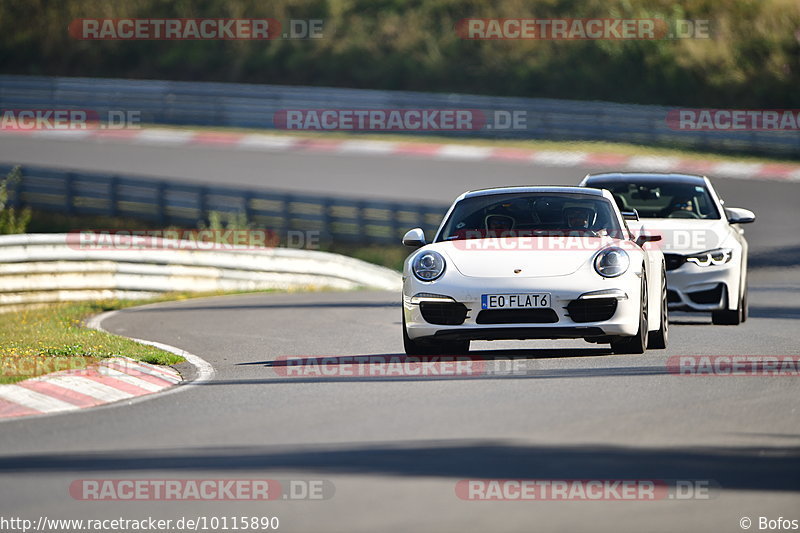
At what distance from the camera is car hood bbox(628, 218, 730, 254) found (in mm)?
14430

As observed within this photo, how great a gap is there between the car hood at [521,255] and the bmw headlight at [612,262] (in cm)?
8

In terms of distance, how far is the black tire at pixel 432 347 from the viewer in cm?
1120

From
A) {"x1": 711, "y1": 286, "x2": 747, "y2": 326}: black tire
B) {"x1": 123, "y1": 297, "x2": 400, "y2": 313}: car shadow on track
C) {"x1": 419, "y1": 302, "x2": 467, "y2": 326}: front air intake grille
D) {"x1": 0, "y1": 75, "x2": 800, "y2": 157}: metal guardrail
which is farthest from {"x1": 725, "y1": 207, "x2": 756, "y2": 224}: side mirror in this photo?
{"x1": 0, "y1": 75, "x2": 800, "y2": 157}: metal guardrail

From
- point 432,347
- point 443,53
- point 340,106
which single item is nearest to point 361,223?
point 340,106

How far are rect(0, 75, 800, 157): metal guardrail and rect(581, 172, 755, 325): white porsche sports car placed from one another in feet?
71.1

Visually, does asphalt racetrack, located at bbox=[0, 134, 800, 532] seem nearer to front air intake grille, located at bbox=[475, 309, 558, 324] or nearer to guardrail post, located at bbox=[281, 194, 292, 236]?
front air intake grille, located at bbox=[475, 309, 558, 324]

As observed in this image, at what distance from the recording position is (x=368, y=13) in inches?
1875

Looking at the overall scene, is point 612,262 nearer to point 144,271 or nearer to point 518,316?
point 518,316

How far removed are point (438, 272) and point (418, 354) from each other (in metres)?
0.79

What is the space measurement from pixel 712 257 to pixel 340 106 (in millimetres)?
26210

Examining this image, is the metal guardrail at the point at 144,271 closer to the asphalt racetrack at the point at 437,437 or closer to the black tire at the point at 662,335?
the asphalt racetrack at the point at 437,437

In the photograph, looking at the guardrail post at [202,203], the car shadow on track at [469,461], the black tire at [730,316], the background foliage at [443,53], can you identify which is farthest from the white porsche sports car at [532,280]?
the background foliage at [443,53]

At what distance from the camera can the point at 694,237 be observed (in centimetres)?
1458

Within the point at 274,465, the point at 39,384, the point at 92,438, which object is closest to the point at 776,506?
the point at 274,465
